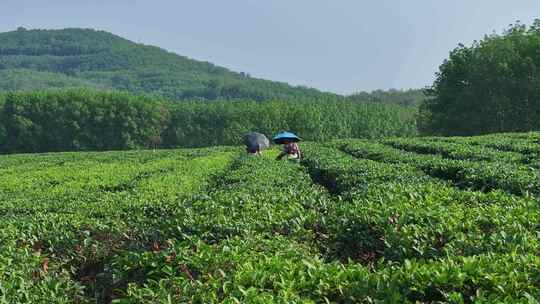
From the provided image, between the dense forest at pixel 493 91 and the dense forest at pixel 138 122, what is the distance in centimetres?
3174

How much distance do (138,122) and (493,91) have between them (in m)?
52.6

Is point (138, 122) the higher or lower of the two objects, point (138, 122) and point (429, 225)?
the lower

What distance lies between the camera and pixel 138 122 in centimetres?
8775

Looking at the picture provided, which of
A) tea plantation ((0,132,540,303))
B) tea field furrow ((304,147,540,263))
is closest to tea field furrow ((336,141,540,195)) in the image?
tea plantation ((0,132,540,303))

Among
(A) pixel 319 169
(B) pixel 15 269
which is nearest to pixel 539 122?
(A) pixel 319 169

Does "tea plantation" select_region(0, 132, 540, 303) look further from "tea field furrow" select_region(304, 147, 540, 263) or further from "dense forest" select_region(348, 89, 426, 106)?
"dense forest" select_region(348, 89, 426, 106)

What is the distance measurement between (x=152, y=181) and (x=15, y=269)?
35.4ft

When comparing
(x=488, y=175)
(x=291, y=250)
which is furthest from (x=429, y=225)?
(x=488, y=175)

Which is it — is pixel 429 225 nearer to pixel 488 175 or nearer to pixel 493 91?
pixel 488 175

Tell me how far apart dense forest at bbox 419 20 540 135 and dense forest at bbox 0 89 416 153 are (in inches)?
1250

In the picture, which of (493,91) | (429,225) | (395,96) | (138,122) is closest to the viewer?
(429,225)

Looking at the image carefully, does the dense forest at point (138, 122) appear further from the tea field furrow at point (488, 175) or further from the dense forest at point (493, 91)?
the tea field furrow at point (488, 175)

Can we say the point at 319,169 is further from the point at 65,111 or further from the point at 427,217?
the point at 65,111

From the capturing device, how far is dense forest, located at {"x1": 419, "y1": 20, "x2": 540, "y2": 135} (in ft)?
172
